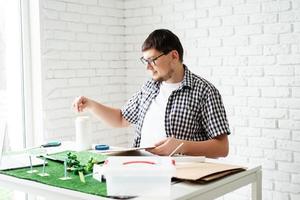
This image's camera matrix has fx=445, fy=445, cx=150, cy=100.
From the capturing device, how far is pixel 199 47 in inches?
131

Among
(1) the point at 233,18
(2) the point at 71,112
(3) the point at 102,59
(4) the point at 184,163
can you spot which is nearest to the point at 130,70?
(3) the point at 102,59

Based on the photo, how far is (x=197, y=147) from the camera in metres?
2.16

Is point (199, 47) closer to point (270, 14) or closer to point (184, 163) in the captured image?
point (270, 14)

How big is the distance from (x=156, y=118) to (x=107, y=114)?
1.23ft

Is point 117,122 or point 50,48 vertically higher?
point 50,48

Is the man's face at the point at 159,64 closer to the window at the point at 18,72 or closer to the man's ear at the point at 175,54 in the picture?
the man's ear at the point at 175,54

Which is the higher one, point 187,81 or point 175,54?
point 175,54

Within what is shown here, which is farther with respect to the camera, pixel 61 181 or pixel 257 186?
pixel 257 186

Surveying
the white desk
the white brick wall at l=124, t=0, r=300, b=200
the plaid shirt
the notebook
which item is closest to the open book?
the white desk

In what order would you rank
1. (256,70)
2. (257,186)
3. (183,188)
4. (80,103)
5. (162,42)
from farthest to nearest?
(256,70) < (80,103) < (162,42) < (257,186) < (183,188)

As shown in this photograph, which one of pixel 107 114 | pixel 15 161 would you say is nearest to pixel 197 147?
pixel 107 114

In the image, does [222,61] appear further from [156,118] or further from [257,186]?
[257,186]

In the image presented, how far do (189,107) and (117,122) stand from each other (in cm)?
56

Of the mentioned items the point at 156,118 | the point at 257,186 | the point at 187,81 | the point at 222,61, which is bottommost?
the point at 257,186
